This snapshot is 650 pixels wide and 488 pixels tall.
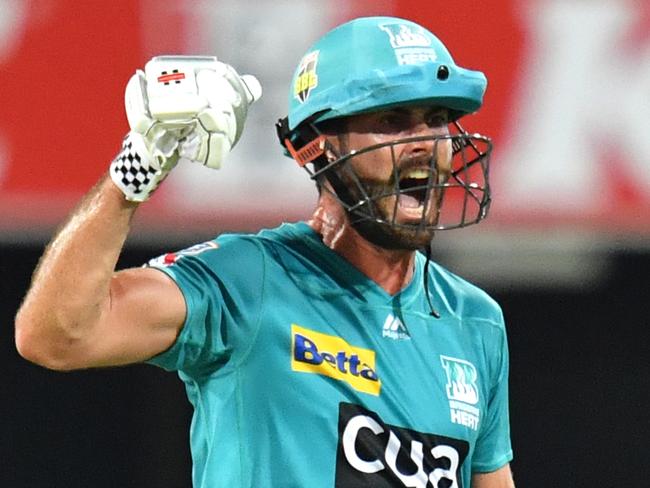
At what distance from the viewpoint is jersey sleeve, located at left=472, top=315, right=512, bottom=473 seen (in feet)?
8.66

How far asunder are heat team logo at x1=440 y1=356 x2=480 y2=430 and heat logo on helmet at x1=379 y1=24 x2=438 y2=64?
49 centimetres

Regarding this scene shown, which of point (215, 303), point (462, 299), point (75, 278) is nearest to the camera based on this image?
point (75, 278)

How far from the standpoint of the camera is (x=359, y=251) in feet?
8.29

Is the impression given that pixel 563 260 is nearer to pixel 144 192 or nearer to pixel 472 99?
pixel 472 99

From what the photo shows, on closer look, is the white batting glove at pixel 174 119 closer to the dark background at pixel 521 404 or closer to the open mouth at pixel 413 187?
the open mouth at pixel 413 187

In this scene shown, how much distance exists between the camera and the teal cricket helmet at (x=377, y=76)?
2.42 metres

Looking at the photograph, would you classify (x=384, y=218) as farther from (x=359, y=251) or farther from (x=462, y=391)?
(x=462, y=391)

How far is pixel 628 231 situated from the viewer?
3852mm

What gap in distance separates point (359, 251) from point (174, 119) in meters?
0.54

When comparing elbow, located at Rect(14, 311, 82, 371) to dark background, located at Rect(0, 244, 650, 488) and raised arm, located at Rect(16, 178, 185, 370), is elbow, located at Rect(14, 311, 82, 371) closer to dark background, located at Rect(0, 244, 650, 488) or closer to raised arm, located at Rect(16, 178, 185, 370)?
raised arm, located at Rect(16, 178, 185, 370)

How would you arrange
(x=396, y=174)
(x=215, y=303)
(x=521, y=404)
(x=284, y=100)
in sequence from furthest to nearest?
(x=521, y=404) < (x=284, y=100) < (x=396, y=174) < (x=215, y=303)

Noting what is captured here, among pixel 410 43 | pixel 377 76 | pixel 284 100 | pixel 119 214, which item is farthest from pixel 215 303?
pixel 284 100

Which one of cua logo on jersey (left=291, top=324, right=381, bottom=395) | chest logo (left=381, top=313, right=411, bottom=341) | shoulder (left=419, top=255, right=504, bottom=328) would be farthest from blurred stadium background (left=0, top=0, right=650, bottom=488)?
cua logo on jersey (left=291, top=324, right=381, bottom=395)

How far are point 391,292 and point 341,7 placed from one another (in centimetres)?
138
